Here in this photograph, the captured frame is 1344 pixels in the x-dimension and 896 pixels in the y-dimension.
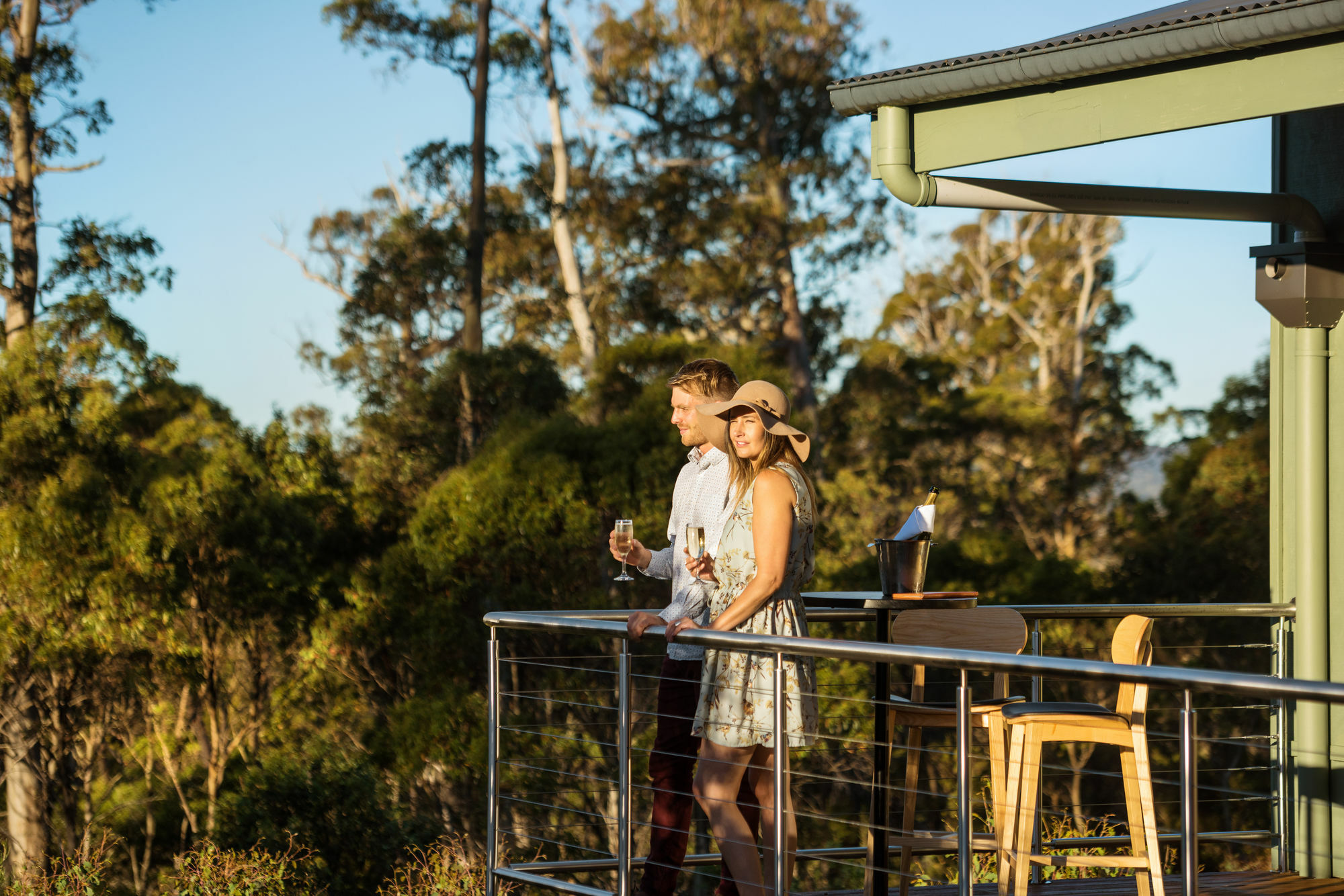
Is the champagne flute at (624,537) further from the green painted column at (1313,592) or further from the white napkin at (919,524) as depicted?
the green painted column at (1313,592)

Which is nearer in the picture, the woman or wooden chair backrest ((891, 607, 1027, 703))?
the woman

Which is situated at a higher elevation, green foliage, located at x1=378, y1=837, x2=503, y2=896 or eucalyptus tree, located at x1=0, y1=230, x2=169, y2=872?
eucalyptus tree, located at x1=0, y1=230, x2=169, y2=872

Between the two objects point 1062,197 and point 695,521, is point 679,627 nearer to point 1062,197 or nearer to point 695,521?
point 695,521

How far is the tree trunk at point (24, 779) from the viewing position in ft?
50.8

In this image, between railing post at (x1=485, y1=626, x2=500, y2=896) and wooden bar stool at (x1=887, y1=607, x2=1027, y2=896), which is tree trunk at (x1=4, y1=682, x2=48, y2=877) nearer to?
railing post at (x1=485, y1=626, x2=500, y2=896)

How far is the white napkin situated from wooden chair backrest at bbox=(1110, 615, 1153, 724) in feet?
1.98

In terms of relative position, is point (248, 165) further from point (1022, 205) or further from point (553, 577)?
point (1022, 205)

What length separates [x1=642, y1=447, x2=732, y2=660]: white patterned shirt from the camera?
3.93 m

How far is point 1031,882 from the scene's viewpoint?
15.1ft

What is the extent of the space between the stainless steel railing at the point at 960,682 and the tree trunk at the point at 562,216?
17331mm

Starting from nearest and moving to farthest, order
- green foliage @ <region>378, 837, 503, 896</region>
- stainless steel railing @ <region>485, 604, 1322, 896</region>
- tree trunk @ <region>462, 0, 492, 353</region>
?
stainless steel railing @ <region>485, 604, 1322, 896</region>, green foliage @ <region>378, 837, 503, 896</region>, tree trunk @ <region>462, 0, 492, 353</region>

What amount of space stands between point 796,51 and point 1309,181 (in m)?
18.5

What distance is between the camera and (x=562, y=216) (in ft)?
73.0

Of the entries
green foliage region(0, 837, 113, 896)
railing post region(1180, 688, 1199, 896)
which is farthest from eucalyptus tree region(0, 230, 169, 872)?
railing post region(1180, 688, 1199, 896)
